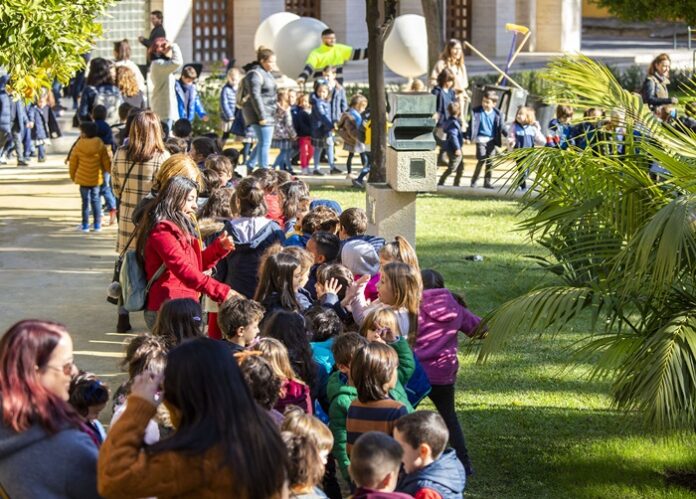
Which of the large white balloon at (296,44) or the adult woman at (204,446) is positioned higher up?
the large white balloon at (296,44)

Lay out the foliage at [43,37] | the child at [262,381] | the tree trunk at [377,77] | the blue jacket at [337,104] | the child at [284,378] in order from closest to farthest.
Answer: the child at [262,381]
the child at [284,378]
the foliage at [43,37]
the tree trunk at [377,77]
the blue jacket at [337,104]

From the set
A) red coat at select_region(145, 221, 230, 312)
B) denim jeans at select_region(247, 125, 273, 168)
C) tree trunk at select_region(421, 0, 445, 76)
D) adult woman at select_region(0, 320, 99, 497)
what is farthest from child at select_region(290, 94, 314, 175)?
adult woman at select_region(0, 320, 99, 497)

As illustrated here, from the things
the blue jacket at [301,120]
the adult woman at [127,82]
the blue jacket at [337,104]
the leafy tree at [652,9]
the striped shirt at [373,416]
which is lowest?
the striped shirt at [373,416]

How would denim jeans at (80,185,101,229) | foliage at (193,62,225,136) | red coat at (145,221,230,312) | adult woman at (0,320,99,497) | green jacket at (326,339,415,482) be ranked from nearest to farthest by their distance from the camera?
adult woman at (0,320,99,497) < green jacket at (326,339,415,482) < red coat at (145,221,230,312) < denim jeans at (80,185,101,229) < foliage at (193,62,225,136)

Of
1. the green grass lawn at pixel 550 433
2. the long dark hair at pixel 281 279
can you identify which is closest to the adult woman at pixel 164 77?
the green grass lawn at pixel 550 433

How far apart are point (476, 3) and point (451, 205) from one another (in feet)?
78.2

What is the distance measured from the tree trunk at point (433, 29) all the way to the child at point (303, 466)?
19.8 meters

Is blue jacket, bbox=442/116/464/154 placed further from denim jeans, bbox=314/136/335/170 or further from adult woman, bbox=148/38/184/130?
adult woman, bbox=148/38/184/130

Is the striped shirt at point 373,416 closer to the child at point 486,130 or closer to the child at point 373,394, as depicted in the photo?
the child at point 373,394

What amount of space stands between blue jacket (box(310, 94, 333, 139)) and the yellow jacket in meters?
5.26

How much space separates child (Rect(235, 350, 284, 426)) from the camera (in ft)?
17.1

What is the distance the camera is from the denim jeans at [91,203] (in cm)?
1409

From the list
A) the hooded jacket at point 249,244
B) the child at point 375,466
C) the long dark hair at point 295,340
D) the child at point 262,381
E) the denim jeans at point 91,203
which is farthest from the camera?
the denim jeans at point 91,203

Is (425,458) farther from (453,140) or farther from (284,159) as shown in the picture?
(284,159)
